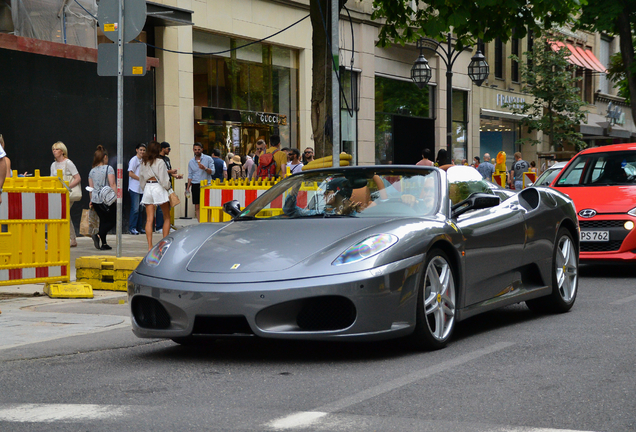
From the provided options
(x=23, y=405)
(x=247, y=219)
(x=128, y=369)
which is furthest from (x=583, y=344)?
(x=23, y=405)

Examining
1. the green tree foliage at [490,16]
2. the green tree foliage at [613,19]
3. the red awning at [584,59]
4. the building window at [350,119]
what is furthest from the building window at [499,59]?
the green tree foliage at [490,16]

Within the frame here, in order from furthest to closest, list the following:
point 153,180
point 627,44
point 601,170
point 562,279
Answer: point 627,44, point 153,180, point 601,170, point 562,279

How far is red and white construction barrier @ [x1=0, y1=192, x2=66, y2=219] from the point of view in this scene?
9.32 meters

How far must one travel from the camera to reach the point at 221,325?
581 centimetres

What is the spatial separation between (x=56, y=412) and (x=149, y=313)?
162cm

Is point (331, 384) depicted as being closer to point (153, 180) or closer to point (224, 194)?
point (224, 194)

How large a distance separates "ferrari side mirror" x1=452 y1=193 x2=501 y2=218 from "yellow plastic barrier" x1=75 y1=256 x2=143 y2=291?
14.2ft

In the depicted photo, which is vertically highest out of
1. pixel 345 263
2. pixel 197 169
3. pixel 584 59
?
pixel 584 59

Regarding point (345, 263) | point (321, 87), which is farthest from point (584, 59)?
point (345, 263)

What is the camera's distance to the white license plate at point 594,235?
37.1 ft

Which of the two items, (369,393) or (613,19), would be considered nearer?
(369,393)

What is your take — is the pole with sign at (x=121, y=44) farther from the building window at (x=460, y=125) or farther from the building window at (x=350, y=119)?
the building window at (x=460, y=125)

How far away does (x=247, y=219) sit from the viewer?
7.01 m

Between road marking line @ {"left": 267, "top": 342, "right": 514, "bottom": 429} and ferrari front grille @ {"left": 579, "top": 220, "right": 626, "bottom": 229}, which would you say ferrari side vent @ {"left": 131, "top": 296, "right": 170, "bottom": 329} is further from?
ferrari front grille @ {"left": 579, "top": 220, "right": 626, "bottom": 229}
